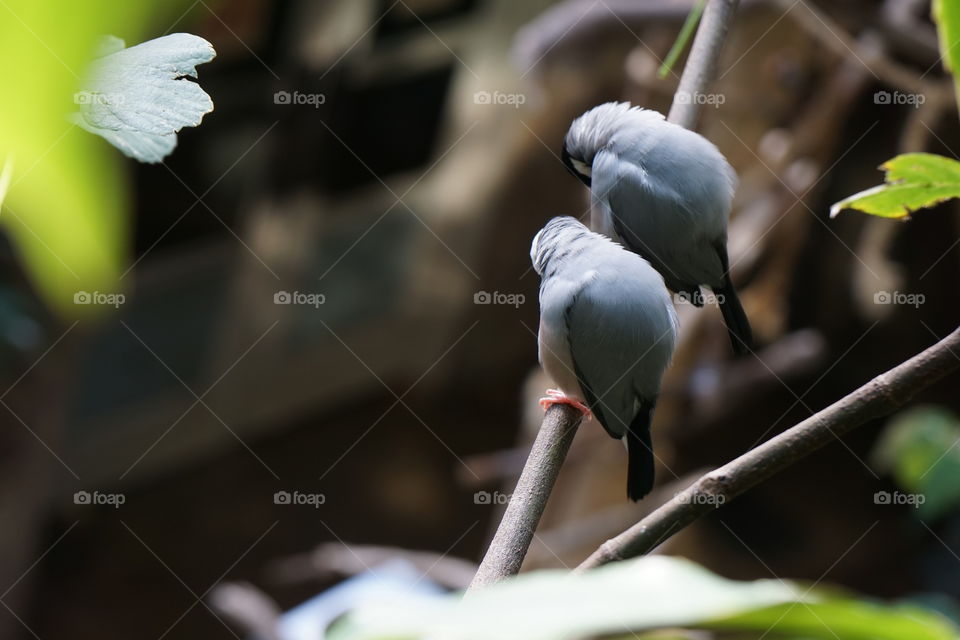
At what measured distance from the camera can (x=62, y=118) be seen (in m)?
0.17

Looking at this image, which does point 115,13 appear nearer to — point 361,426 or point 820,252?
point 820,252

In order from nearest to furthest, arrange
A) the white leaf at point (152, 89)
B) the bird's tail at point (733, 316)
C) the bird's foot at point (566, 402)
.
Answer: the white leaf at point (152, 89)
the bird's foot at point (566, 402)
the bird's tail at point (733, 316)

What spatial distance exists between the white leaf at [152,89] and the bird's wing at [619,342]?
17.9 inches

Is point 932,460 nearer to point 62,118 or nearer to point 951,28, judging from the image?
point 951,28

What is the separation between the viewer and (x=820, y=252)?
3229 millimetres

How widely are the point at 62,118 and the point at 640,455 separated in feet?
3.05

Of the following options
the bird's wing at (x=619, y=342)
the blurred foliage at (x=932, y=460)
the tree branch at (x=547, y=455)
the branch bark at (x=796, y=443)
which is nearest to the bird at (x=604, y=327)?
the bird's wing at (x=619, y=342)

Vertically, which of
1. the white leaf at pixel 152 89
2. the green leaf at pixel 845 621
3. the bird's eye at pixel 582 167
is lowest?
the green leaf at pixel 845 621

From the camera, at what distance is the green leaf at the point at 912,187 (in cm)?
64

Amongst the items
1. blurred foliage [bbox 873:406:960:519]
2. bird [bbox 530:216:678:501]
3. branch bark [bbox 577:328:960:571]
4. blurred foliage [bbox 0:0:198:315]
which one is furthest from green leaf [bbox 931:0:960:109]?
blurred foliage [bbox 873:406:960:519]

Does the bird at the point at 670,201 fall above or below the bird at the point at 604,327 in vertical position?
above

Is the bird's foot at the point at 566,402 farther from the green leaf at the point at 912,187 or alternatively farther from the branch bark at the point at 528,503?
the green leaf at the point at 912,187

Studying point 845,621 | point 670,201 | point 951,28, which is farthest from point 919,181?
point 845,621

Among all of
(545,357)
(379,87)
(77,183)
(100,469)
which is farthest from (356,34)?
(77,183)
